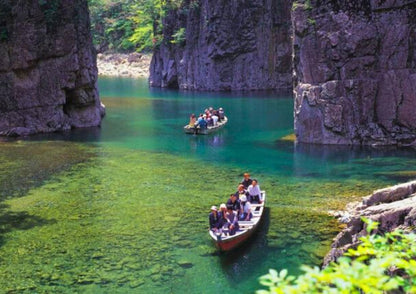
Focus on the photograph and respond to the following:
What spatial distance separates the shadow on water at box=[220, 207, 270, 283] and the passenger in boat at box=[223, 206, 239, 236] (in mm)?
567

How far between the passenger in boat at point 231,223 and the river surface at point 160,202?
0.66m

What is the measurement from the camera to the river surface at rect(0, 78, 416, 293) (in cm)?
1433

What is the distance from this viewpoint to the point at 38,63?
37.4 m

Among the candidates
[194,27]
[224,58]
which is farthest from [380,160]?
[194,27]

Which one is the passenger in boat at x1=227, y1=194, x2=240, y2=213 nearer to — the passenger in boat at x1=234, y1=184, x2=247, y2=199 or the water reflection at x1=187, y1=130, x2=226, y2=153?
the passenger in boat at x1=234, y1=184, x2=247, y2=199

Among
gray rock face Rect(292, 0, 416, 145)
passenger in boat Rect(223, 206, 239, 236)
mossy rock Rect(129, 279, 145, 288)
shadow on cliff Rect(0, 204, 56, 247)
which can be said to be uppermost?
gray rock face Rect(292, 0, 416, 145)

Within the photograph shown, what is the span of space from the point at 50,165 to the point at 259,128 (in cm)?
1762

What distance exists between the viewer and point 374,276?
450 cm

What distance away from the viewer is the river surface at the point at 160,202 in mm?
14328

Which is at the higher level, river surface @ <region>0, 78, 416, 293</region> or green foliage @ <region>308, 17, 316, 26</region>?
green foliage @ <region>308, 17, 316, 26</region>

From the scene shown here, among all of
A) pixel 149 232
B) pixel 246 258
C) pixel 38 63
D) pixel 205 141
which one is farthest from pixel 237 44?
pixel 246 258

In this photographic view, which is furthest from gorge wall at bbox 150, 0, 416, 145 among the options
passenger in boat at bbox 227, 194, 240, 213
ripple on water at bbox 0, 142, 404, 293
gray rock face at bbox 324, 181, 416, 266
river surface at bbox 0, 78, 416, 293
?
gray rock face at bbox 324, 181, 416, 266

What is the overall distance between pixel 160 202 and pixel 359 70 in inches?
649

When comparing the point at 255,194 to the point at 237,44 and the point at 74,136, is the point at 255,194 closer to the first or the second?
the point at 74,136
